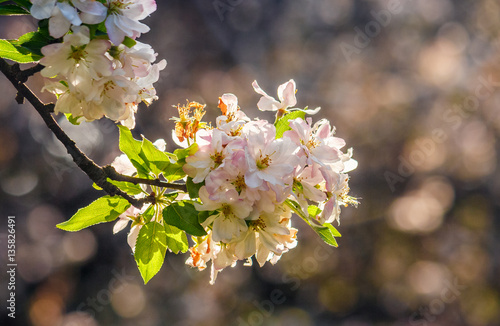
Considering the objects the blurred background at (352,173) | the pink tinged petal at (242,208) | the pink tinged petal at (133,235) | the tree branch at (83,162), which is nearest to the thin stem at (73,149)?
the tree branch at (83,162)

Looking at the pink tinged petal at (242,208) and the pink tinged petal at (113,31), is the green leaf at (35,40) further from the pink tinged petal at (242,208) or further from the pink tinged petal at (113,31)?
the pink tinged petal at (242,208)

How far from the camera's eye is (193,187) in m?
0.90

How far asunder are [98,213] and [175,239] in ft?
0.50

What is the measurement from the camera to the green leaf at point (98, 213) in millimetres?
966

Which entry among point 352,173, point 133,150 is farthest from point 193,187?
point 352,173

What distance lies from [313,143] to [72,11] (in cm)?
46

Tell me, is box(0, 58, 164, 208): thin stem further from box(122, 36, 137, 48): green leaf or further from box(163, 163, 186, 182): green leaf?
box(122, 36, 137, 48): green leaf

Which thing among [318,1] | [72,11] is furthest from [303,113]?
[318,1]

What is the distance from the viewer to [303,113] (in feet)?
3.34

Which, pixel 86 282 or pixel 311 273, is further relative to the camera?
pixel 311 273

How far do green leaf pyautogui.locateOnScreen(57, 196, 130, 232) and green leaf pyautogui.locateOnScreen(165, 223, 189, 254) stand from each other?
96mm

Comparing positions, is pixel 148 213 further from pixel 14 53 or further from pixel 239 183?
pixel 14 53

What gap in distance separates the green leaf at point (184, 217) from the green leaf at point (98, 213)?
0.33 ft

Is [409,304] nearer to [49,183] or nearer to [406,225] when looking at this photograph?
[406,225]
